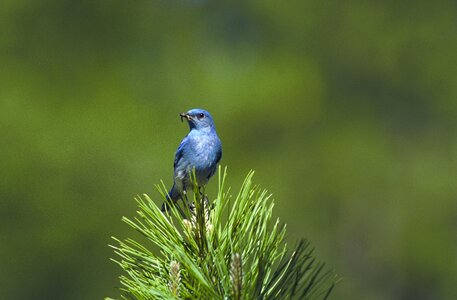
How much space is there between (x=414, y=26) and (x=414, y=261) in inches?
144

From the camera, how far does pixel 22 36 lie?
11.7 meters

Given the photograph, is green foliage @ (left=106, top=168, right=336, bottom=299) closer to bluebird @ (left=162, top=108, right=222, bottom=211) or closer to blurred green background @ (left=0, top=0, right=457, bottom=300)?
bluebird @ (left=162, top=108, right=222, bottom=211)

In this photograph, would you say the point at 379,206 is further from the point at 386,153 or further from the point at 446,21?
the point at 446,21

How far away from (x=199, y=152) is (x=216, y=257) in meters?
1.89

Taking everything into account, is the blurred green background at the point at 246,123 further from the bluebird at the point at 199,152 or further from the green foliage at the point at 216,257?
the green foliage at the point at 216,257

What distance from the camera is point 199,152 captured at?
3.77m

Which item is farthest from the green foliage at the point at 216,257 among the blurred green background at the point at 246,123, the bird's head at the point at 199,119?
the blurred green background at the point at 246,123

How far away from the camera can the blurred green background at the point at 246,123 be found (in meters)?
9.95

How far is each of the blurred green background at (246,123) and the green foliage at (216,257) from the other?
7068mm

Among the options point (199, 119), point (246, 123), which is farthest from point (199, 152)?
point (246, 123)

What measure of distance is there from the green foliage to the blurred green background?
278 inches

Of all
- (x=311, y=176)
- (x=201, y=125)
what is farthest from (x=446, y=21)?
(x=201, y=125)

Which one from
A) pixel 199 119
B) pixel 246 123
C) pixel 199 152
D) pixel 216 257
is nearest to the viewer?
pixel 216 257

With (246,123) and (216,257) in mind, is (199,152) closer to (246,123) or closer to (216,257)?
(216,257)
